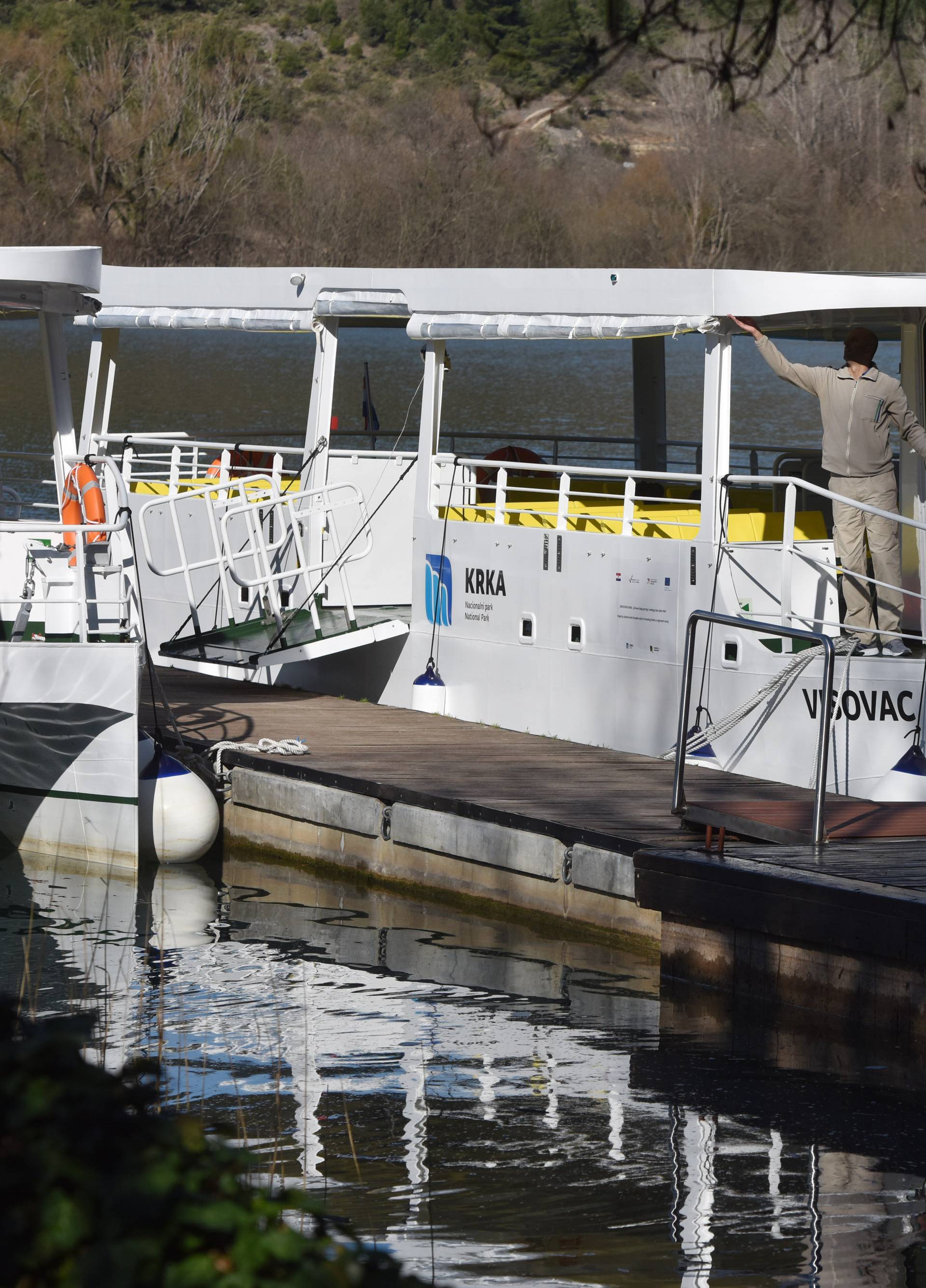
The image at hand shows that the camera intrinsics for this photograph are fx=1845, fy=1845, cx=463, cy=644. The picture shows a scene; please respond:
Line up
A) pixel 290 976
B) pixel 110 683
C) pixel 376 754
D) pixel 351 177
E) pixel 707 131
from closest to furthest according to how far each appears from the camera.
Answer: pixel 290 976 → pixel 110 683 → pixel 376 754 → pixel 707 131 → pixel 351 177

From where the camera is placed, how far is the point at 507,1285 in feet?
17.7

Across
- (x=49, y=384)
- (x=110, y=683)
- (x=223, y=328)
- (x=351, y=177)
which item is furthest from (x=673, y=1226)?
(x=351, y=177)

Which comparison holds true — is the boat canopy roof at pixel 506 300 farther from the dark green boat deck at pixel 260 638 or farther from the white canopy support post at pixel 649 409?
the dark green boat deck at pixel 260 638

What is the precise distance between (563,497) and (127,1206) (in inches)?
398

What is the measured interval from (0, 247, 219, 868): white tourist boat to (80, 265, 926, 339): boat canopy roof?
2.64 meters

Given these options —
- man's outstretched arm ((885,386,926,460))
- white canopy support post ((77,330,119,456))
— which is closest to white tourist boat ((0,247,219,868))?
white canopy support post ((77,330,119,456))

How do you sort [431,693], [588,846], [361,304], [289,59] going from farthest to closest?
1. [289,59]
2. [361,304]
3. [431,693]
4. [588,846]

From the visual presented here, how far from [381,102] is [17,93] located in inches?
739

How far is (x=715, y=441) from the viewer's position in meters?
11.4

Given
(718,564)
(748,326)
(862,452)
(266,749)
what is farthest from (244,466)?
(862,452)

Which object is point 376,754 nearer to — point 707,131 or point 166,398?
point 166,398

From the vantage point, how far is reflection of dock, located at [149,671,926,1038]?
776cm

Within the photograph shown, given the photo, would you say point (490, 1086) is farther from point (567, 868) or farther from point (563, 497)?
point (563, 497)

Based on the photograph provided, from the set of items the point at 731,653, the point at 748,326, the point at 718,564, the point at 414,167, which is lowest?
the point at 731,653
